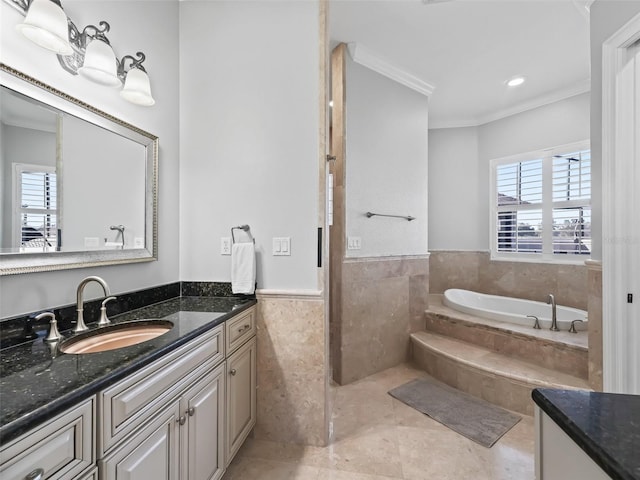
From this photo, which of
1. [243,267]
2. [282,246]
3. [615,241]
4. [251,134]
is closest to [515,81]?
[615,241]

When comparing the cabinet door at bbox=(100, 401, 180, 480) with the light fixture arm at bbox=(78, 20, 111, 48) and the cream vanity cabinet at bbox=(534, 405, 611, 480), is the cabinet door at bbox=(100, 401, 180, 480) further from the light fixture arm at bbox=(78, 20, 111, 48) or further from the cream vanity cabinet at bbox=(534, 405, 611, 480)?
the light fixture arm at bbox=(78, 20, 111, 48)

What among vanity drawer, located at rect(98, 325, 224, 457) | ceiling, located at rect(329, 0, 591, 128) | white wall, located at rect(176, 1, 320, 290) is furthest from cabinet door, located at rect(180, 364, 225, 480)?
ceiling, located at rect(329, 0, 591, 128)

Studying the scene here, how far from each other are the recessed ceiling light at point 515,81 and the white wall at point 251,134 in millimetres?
2407

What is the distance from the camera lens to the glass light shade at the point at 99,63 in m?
1.27

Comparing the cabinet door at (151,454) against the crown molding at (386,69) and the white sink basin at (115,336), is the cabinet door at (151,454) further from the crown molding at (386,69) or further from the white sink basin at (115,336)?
the crown molding at (386,69)

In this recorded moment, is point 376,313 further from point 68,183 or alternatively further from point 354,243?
point 68,183

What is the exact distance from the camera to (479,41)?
7.96 ft

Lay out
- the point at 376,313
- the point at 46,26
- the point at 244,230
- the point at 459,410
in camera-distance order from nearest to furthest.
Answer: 1. the point at 46,26
2. the point at 244,230
3. the point at 459,410
4. the point at 376,313

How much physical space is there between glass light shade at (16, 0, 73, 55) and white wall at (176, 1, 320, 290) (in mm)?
789

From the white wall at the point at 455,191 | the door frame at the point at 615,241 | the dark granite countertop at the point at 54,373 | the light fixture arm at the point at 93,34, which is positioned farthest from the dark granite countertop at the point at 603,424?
the white wall at the point at 455,191

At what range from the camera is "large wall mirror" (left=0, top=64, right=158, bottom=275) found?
3.47 feet

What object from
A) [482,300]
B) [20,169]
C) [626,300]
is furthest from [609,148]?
[20,169]

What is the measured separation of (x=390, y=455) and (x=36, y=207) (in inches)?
84.3

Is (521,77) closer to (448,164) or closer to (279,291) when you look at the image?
(448,164)
